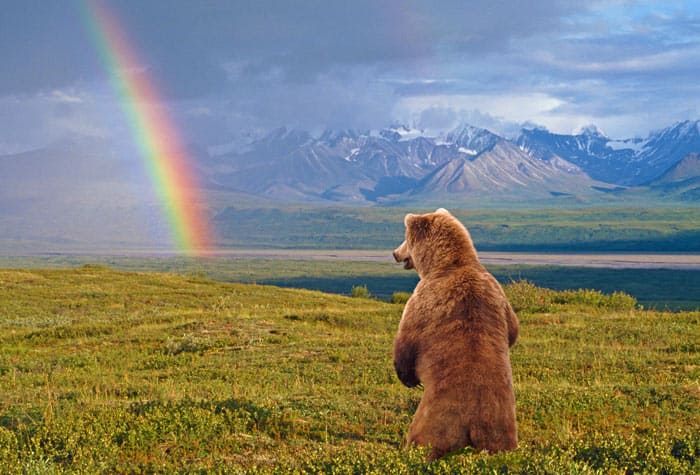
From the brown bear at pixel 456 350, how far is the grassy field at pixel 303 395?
266 mm

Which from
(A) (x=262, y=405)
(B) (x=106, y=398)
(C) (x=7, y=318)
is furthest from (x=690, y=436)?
(C) (x=7, y=318)

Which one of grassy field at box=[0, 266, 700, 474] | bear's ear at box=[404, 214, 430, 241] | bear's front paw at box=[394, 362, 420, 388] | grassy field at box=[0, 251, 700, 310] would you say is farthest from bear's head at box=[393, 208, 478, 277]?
grassy field at box=[0, 251, 700, 310]

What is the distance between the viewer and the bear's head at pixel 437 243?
8961 mm

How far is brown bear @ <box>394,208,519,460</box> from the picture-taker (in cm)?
768

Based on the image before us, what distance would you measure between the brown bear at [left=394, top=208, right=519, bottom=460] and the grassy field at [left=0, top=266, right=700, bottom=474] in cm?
27

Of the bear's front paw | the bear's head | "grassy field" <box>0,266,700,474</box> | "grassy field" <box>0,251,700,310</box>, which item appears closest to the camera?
the bear's front paw

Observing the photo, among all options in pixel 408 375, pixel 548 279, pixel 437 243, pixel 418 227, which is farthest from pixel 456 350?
Answer: pixel 548 279

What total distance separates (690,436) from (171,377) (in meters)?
12.1

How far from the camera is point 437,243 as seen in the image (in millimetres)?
9148

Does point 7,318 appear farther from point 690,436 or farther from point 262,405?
point 690,436

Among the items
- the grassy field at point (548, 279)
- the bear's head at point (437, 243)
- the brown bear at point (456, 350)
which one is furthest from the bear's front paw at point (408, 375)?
the grassy field at point (548, 279)

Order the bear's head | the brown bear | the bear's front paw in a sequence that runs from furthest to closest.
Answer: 1. the bear's head
2. the bear's front paw
3. the brown bear

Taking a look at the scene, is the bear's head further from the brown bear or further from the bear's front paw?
the bear's front paw

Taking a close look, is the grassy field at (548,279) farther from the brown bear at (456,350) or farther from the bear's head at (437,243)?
the brown bear at (456,350)
